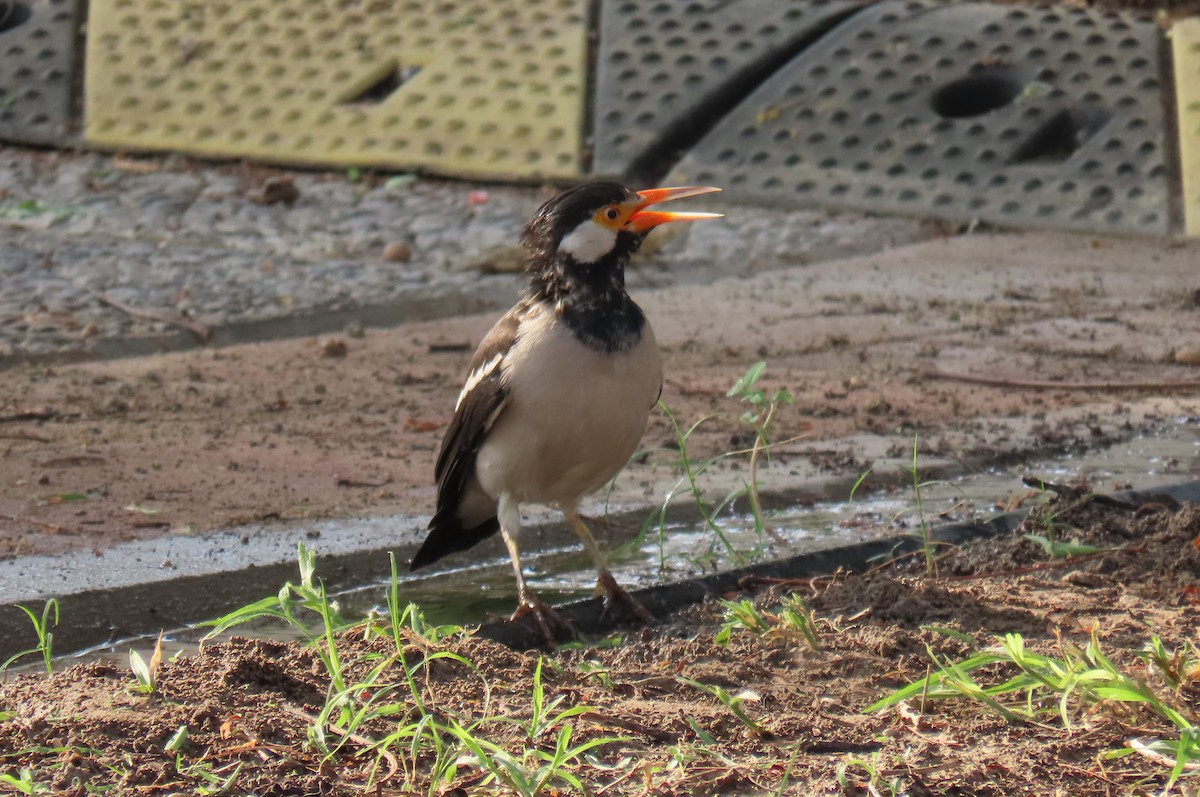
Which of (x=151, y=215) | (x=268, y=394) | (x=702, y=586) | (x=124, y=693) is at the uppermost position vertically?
(x=124, y=693)

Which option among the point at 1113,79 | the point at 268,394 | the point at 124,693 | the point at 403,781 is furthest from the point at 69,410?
the point at 1113,79

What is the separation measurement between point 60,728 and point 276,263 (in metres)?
5.03

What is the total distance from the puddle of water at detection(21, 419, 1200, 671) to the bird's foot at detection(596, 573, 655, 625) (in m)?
0.31

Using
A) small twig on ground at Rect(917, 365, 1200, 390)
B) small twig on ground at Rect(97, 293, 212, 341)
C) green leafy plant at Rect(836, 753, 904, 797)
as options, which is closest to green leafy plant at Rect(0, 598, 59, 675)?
green leafy plant at Rect(836, 753, 904, 797)

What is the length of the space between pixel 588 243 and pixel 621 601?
0.90 m

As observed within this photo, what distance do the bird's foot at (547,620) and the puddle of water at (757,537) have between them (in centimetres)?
31

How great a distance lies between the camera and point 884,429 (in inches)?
212

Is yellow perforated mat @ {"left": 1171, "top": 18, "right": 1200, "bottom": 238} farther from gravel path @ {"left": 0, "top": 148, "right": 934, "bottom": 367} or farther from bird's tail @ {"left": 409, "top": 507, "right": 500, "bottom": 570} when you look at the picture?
bird's tail @ {"left": 409, "top": 507, "right": 500, "bottom": 570}

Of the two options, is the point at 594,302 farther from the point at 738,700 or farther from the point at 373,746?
the point at 373,746

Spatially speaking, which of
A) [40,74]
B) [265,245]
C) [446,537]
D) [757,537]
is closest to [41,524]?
[446,537]

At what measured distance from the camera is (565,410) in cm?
391

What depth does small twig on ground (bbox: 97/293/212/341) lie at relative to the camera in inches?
264

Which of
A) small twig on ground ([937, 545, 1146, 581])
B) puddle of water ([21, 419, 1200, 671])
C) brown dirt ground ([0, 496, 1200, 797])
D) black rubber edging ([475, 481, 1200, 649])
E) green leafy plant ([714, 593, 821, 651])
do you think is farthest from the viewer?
puddle of water ([21, 419, 1200, 671])

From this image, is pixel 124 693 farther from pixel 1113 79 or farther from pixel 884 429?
pixel 1113 79
